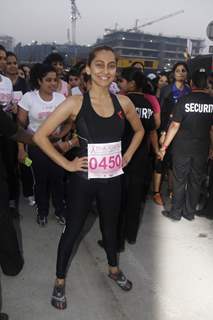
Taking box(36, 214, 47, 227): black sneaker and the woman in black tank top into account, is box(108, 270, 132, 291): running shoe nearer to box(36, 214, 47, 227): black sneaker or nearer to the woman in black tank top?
the woman in black tank top

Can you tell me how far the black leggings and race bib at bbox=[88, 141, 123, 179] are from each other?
0.06 meters

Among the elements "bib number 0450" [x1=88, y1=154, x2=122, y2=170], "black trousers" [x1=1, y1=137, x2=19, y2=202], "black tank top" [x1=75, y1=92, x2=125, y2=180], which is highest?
"black tank top" [x1=75, y1=92, x2=125, y2=180]

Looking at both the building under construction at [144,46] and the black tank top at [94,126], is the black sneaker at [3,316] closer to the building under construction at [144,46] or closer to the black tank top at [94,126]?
the black tank top at [94,126]

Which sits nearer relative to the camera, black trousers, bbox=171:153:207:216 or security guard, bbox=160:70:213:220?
security guard, bbox=160:70:213:220

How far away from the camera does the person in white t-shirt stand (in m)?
3.85

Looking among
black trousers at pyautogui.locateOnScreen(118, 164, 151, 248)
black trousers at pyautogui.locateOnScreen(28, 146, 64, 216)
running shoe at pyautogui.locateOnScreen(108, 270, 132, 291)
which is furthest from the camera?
black trousers at pyautogui.locateOnScreen(28, 146, 64, 216)

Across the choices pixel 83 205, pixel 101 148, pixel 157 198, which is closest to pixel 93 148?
pixel 101 148

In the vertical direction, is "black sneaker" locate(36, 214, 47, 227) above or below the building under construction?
below

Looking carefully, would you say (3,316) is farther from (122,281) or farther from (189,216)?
(189,216)

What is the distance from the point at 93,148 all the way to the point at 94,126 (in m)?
0.16

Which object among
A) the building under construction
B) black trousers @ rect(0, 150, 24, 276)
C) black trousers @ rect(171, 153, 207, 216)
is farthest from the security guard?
the building under construction

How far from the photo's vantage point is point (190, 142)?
4125 mm

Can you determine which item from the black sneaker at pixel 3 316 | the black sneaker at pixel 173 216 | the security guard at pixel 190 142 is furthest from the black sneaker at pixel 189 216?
the black sneaker at pixel 3 316

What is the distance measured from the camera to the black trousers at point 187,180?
4.21 m
